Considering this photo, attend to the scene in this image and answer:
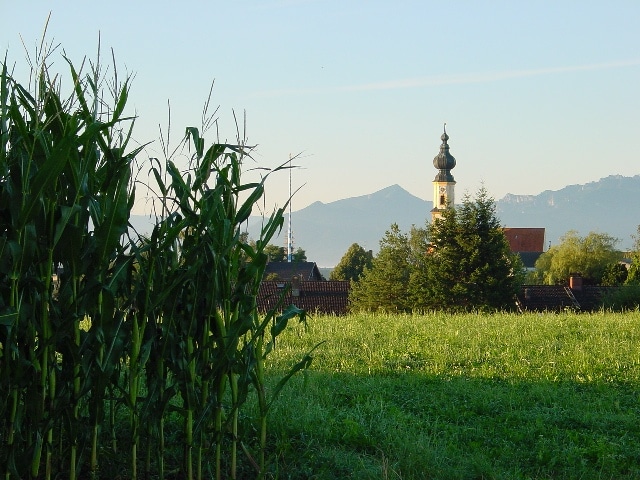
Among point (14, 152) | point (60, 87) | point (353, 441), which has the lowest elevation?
point (353, 441)

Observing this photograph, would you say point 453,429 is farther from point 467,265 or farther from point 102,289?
point 467,265

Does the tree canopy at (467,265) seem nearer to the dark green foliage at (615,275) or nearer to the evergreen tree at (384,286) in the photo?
the evergreen tree at (384,286)

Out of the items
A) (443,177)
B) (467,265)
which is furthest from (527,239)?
(467,265)

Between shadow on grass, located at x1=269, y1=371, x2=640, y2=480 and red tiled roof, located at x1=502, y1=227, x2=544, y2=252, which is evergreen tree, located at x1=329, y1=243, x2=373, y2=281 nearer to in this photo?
red tiled roof, located at x1=502, y1=227, x2=544, y2=252

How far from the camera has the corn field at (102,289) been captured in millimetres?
3986

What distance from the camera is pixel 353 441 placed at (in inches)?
234

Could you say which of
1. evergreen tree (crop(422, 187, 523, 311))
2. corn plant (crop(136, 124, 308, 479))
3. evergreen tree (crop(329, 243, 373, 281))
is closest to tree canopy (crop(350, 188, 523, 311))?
evergreen tree (crop(422, 187, 523, 311))

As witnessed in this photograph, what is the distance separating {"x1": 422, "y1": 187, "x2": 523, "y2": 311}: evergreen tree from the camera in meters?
40.1

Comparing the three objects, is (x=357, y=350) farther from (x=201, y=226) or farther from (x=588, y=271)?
(x=588, y=271)

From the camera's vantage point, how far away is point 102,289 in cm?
410

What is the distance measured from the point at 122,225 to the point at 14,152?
0.66 meters

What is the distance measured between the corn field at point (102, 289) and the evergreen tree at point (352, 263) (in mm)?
96695

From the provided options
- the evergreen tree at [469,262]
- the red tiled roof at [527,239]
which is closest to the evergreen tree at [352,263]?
the evergreen tree at [469,262]

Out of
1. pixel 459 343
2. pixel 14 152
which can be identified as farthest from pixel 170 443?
pixel 459 343
